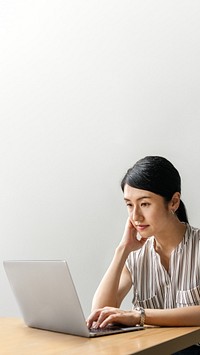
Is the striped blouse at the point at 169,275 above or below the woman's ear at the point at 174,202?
below

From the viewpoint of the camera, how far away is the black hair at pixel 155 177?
2.21 metres

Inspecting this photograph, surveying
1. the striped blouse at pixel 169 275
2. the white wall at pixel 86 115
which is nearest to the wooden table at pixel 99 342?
the striped blouse at pixel 169 275

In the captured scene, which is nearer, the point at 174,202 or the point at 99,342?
the point at 99,342

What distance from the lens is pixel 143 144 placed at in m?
2.99

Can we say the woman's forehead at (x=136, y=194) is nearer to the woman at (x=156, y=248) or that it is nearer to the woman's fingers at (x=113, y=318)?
the woman at (x=156, y=248)

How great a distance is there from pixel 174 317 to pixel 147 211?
430 millimetres

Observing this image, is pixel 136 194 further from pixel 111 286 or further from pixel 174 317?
pixel 174 317

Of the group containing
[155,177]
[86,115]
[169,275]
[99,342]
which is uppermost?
[86,115]

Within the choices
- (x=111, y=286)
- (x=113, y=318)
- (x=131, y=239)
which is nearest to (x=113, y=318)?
(x=113, y=318)

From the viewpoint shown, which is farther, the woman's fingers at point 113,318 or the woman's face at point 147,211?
the woman's face at point 147,211

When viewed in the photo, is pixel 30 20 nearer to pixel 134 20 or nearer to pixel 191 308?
pixel 134 20

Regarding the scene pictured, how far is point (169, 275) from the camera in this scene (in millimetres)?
2293

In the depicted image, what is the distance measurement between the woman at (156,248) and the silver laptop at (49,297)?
0.33m

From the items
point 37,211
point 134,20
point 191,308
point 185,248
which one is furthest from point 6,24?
point 191,308
